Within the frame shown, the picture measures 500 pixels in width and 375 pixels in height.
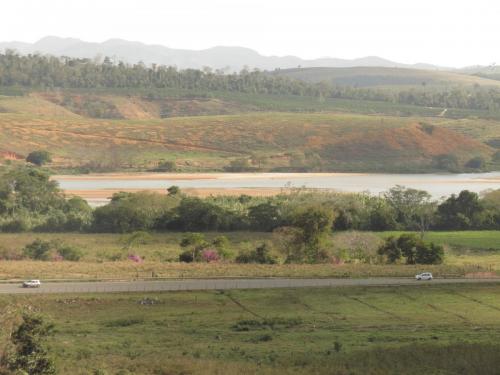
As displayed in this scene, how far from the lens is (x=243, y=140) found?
6299 inches

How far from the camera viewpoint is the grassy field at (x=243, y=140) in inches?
5630

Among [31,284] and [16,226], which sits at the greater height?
[31,284]

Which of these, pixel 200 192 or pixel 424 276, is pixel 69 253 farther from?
pixel 200 192

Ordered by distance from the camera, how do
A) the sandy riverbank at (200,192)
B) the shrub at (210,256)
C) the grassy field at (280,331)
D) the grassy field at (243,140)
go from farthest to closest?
1. the grassy field at (243,140)
2. the sandy riverbank at (200,192)
3. the shrub at (210,256)
4. the grassy field at (280,331)

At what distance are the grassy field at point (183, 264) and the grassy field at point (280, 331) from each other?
23.0 ft

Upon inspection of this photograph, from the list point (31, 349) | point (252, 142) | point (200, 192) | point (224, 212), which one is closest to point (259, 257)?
point (224, 212)

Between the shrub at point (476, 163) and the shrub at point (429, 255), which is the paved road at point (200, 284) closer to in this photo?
the shrub at point (429, 255)

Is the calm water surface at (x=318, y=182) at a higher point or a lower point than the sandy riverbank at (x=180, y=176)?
higher

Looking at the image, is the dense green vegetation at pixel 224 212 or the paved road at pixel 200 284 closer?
the paved road at pixel 200 284

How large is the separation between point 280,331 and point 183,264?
800 inches

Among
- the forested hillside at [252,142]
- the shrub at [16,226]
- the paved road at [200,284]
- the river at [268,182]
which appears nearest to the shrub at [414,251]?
the paved road at [200,284]


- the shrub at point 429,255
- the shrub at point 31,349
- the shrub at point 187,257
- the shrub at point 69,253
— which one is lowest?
the shrub at point 69,253

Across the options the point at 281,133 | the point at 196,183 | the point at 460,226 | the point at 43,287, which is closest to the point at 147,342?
the point at 43,287

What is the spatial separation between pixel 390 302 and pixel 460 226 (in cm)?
3938
